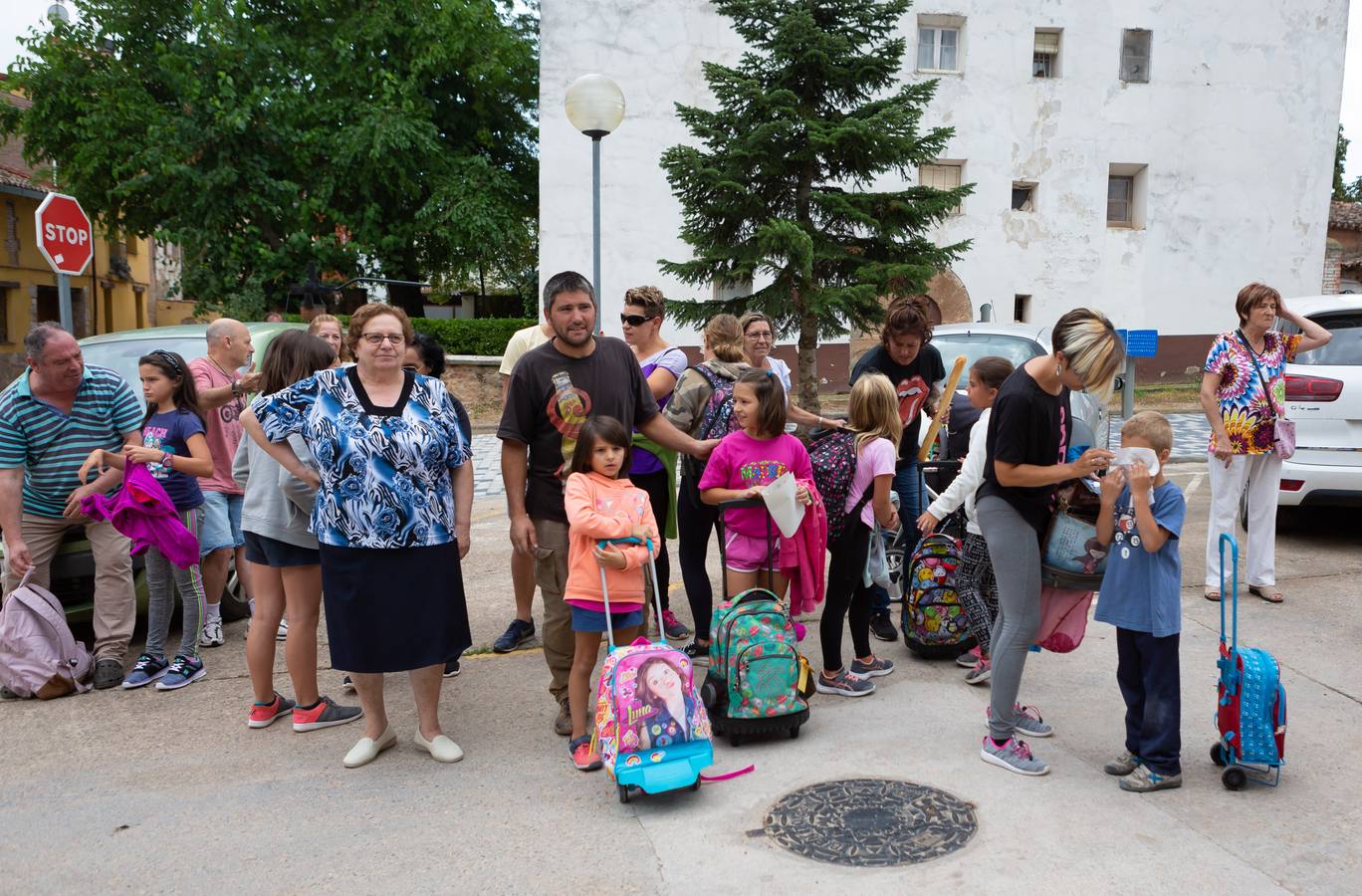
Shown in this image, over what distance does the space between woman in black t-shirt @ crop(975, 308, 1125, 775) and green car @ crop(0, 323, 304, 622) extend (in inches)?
148

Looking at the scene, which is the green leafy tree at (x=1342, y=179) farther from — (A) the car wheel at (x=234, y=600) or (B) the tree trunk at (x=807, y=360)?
(A) the car wheel at (x=234, y=600)

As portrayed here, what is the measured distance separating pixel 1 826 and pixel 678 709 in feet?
8.16

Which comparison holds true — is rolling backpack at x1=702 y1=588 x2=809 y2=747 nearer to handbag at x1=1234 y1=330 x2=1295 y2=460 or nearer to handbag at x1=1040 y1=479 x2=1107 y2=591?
handbag at x1=1040 y1=479 x2=1107 y2=591

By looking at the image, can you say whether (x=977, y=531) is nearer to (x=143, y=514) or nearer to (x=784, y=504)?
(x=784, y=504)

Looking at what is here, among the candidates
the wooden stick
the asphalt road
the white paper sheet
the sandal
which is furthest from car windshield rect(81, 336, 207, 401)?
the sandal

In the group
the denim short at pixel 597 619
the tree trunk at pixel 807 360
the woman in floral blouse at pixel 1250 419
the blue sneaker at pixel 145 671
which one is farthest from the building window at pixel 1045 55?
the blue sneaker at pixel 145 671

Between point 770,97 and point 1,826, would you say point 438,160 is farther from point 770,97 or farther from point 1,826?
point 1,826

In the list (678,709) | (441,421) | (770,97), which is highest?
(770,97)

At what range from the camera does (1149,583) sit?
3.62 m

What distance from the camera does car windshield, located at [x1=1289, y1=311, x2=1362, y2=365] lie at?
7.09 meters

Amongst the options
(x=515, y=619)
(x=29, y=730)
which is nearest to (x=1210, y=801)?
(x=515, y=619)

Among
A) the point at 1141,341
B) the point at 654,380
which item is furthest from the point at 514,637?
the point at 1141,341

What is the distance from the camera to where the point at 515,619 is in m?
5.81

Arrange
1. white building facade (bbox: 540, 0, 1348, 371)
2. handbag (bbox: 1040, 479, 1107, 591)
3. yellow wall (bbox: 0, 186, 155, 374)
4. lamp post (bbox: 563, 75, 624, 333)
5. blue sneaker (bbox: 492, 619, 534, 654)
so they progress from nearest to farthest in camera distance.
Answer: handbag (bbox: 1040, 479, 1107, 591) < blue sneaker (bbox: 492, 619, 534, 654) < lamp post (bbox: 563, 75, 624, 333) < white building facade (bbox: 540, 0, 1348, 371) < yellow wall (bbox: 0, 186, 155, 374)
